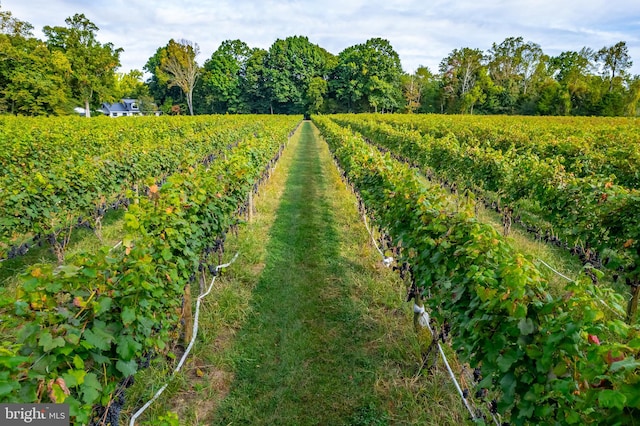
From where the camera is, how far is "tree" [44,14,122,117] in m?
51.8

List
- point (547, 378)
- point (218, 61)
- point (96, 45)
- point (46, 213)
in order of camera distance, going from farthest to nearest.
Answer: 1. point (218, 61)
2. point (96, 45)
3. point (46, 213)
4. point (547, 378)

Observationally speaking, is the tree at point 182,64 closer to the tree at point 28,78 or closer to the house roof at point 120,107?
the tree at point 28,78

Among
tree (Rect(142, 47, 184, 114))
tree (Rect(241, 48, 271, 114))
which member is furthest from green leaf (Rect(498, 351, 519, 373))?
tree (Rect(142, 47, 184, 114))

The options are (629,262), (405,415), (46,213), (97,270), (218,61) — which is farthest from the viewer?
(218,61)

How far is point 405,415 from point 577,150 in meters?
9.89

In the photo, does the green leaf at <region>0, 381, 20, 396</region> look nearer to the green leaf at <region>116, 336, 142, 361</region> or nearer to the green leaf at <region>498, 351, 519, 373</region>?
the green leaf at <region>116, 336, 142, 361</region>

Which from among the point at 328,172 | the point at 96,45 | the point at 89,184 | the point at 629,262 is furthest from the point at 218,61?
the point at 629,262

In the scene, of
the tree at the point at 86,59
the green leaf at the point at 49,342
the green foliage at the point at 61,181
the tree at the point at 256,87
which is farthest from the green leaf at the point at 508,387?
the tree at the point at 256,87

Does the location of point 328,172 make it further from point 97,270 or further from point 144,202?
point 97,270

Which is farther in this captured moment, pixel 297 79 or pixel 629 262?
pixel 297 79

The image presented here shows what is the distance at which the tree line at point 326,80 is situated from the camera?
4931 cm

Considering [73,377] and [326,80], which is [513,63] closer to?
[326,80]

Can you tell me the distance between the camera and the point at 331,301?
18.2 feet

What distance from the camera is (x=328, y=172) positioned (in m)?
15.6
